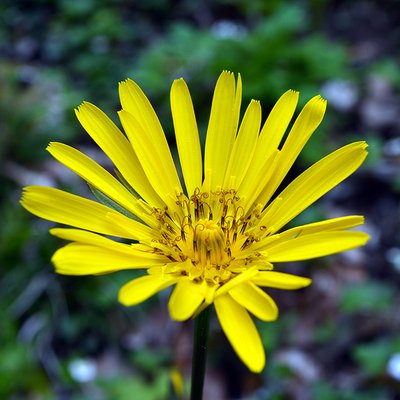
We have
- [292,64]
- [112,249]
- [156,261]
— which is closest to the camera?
[112,249]

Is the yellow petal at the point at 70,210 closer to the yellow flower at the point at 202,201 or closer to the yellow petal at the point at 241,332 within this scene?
the yellow flower at the point at 202,201

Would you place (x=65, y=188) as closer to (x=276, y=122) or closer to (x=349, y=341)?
(x=349, y=341)

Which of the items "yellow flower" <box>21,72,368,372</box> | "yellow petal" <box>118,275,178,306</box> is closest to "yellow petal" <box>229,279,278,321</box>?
"yellow flower" <box>21,72,368,372</box>

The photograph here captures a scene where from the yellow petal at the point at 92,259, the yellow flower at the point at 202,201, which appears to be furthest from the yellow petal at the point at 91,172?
the yellow petal at the point at 92,259

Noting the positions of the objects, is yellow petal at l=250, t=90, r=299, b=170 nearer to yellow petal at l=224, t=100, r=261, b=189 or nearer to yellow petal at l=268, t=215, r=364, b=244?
yellow petal at l=224, t=100, r=261, b=189

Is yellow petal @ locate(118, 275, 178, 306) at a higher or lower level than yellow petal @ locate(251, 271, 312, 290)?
lower

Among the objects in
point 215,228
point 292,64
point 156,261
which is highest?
point 292,64

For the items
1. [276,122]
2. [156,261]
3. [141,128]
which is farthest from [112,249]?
[276,122]
